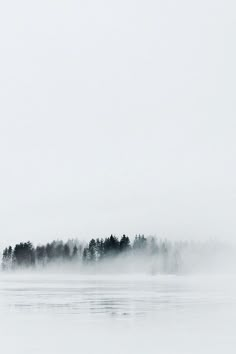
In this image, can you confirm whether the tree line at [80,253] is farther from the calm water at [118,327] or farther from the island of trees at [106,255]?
the calm water at [118,327]

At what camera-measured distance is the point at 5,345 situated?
55.6ft

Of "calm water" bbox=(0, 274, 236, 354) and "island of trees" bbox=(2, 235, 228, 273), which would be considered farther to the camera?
"island of trees" bbox=(2, 235, 228, 273)

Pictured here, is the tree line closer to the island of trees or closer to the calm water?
the island of trees

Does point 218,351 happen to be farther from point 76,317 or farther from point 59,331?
point 76,317

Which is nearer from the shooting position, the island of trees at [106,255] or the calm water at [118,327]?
the calm water at [118,327]

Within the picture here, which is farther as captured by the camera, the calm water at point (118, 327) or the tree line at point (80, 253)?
the tree line at point (80, 253)

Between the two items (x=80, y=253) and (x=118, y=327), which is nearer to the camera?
(x=118, y=327)

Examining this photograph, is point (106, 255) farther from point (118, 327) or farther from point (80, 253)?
point (118, 327)

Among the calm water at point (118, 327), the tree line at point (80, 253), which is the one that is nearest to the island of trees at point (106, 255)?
the tree line at point (80, 253)

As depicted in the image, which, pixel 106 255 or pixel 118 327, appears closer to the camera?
pixel 118 327

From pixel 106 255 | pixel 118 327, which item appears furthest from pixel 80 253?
pixel 118 327

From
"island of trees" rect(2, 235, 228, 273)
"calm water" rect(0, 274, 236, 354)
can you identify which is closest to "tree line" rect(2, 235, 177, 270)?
"island of trees" rect(2, 235, 228, 273)

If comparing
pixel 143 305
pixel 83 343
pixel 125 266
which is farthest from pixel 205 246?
pixel 83 343

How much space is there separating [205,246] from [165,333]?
557 feet
